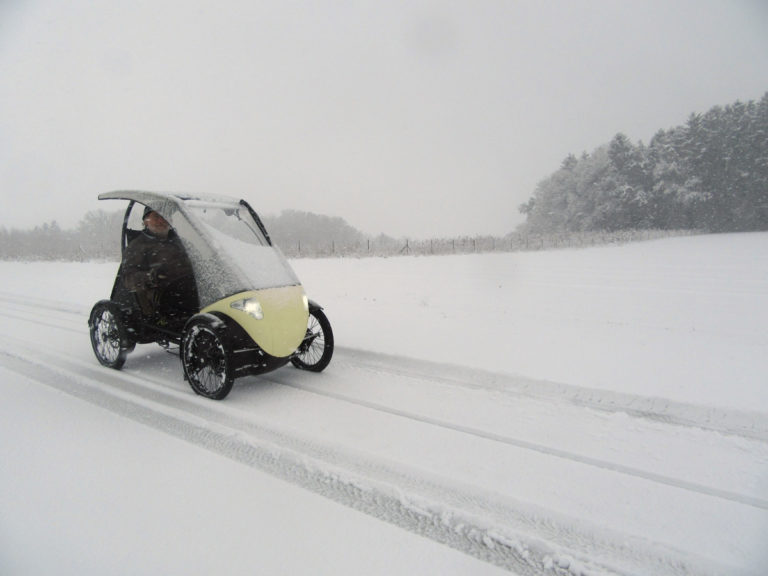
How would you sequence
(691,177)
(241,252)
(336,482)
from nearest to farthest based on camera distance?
1. (336,482)
2. (241,252)
3. (691,177)

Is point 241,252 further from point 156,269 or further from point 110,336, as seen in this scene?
point 110,336

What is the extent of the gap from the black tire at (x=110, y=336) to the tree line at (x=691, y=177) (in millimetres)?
55886

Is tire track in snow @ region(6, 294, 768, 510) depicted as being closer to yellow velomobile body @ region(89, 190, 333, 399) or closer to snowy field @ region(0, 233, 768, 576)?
snowy field @ region(0, 233, 768, 576)

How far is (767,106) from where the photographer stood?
155ft

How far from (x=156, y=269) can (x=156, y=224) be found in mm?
572

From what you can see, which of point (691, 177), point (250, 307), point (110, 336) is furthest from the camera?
point (691, 177)

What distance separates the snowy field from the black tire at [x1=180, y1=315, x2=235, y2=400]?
0.63ft

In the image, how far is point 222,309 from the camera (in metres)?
4.23

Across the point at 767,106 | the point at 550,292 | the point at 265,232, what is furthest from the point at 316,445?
the point at 767,106

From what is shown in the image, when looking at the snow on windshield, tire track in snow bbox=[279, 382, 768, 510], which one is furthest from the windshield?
tire track in snow bbox=[279, 382, 768, 510]

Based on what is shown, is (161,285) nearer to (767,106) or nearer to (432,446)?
(432,446)

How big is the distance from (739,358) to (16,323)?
11584 mm

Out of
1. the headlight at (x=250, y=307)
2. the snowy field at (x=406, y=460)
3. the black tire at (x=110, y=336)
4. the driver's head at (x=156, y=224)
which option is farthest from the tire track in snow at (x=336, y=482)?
the driver's head at (x=156, y=224)

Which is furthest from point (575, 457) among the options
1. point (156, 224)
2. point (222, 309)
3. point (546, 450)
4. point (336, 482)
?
point (156, 224)
